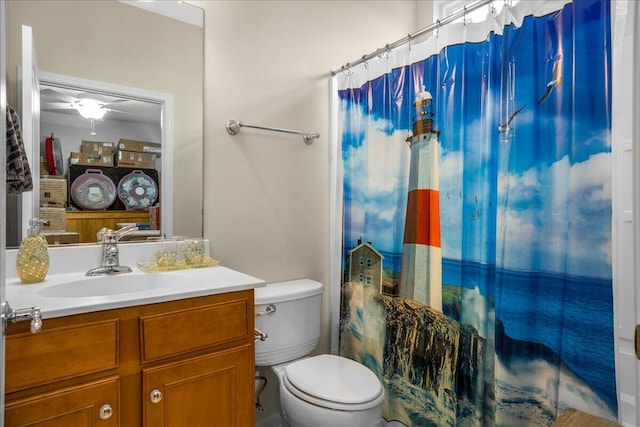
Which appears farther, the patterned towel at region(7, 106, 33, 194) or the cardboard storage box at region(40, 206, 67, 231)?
the cardboard storage box at region(40, 206, 67, 231)

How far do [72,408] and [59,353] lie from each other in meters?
0.16

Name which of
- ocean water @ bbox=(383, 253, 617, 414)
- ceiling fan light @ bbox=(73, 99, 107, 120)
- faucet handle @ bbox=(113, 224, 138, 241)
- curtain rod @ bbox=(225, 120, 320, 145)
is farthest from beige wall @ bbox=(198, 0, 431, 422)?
ocean water @ bbox=(383, 253, 617, 414)

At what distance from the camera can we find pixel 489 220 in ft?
4.67

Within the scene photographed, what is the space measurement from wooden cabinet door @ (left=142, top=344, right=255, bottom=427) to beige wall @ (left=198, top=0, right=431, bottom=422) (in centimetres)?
63

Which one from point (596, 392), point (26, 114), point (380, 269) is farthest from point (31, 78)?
point (596, 392)

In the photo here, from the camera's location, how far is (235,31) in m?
1.86

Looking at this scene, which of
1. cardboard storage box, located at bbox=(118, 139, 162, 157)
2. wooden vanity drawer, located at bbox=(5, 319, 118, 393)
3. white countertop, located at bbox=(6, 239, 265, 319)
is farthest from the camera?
cardboard storage box, located at bbox=(118, 139, 162, 157)

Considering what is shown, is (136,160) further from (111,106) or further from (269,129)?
(269,129)

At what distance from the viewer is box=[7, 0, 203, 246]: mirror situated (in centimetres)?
143

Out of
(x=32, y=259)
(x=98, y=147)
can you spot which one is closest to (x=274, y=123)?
(x=98, y=147)

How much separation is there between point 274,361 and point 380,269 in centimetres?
66

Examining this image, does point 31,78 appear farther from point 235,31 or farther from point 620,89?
point 620,89

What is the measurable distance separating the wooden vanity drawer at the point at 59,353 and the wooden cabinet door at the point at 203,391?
0.47ft

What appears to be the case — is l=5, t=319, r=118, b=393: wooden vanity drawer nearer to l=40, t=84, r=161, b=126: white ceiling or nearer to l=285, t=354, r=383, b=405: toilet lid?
l=285, t=354, r=383, b=405: toilet lid
